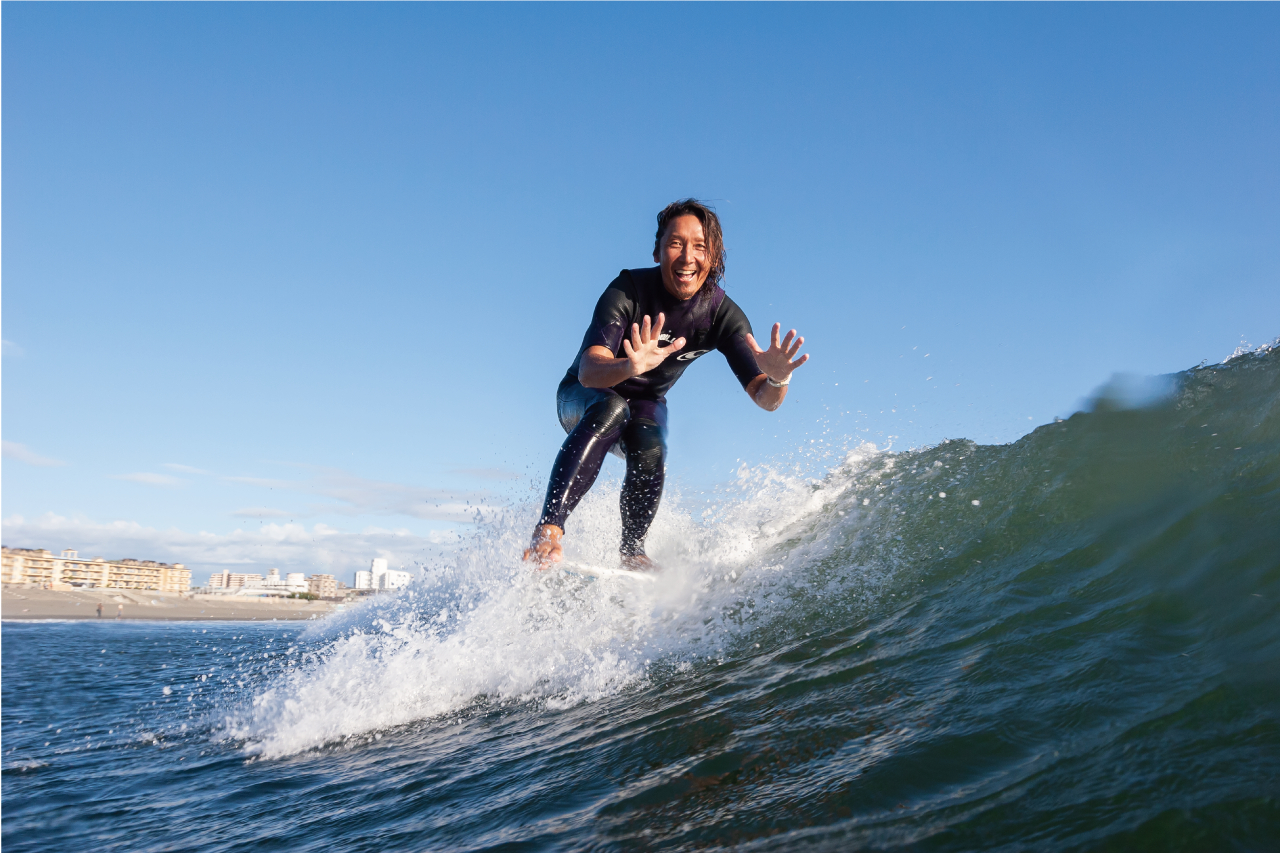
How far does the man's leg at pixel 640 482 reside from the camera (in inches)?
199

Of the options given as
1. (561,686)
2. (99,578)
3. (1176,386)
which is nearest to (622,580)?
(561,686)

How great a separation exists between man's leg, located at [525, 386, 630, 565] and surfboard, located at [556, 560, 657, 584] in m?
0.49

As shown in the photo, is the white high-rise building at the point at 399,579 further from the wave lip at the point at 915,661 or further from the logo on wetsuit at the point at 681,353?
the logo on wetsuit at the point at 681,353

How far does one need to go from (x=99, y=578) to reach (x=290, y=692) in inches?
2999

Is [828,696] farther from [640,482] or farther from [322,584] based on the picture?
[322,584]

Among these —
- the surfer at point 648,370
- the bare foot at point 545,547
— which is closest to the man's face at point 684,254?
the surfer at point 648,370

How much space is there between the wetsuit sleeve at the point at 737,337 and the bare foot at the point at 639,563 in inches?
57.6

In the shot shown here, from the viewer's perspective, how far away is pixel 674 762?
7.65 feet

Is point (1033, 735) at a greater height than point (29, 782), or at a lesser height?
greater

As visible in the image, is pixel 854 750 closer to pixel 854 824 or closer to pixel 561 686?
pixel 854 824

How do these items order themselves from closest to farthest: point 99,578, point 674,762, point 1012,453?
1. point 674,762
2. point 1012,453
3. point 99,578

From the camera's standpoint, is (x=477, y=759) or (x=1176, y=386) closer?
(x=477, y=759)

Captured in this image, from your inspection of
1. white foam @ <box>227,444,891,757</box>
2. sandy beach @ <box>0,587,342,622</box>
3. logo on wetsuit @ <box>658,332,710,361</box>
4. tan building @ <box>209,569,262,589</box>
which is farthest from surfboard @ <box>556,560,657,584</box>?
tan building @ <box>209,569,262,589</box>

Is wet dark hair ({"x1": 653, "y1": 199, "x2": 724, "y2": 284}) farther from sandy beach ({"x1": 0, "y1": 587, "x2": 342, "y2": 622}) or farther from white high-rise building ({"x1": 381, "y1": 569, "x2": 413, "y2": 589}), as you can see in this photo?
sandy beach ({"x1": 0, "y1": 587, "x2": 342, "y2": 622})
